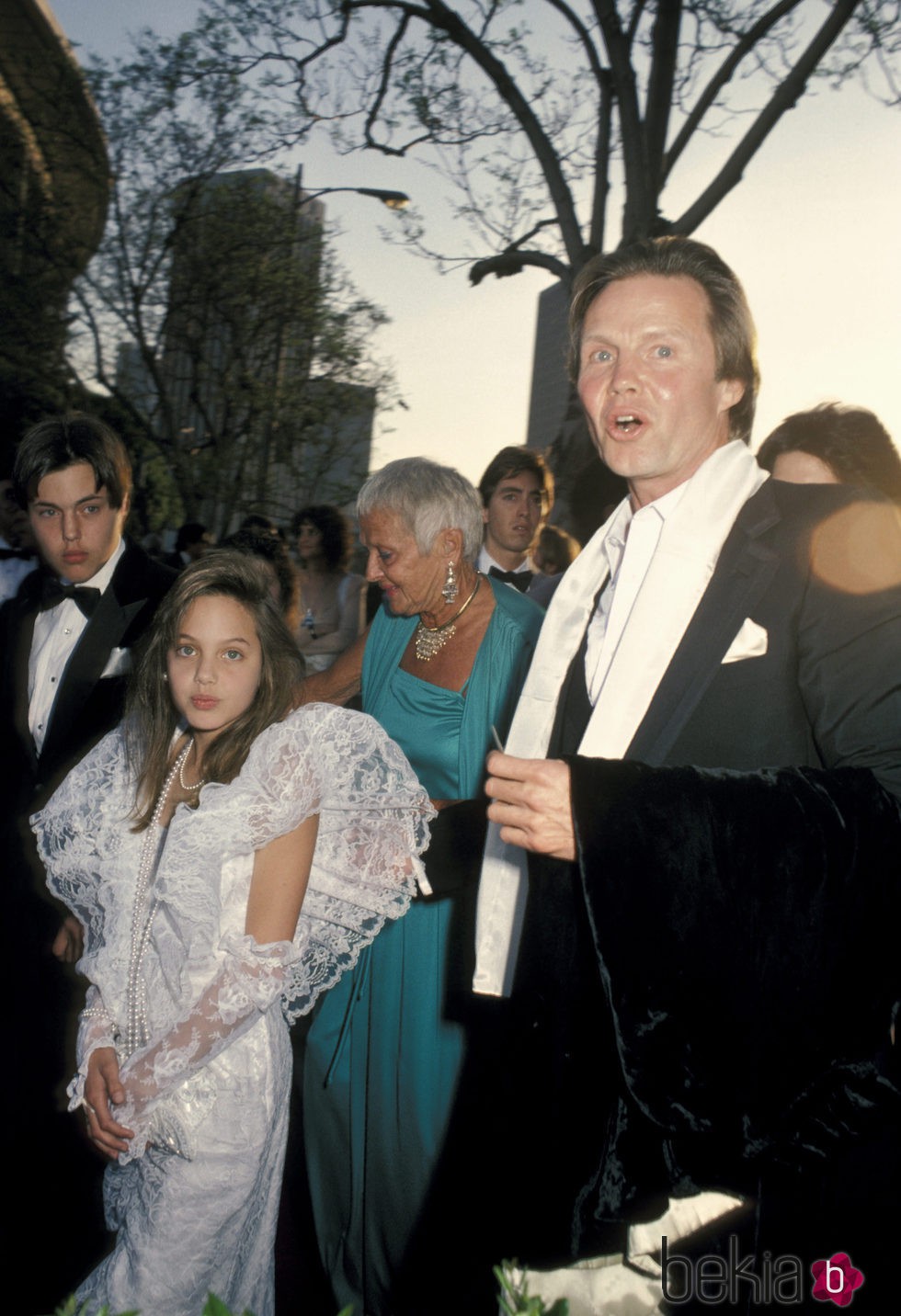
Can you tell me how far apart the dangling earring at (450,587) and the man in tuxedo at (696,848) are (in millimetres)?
1213

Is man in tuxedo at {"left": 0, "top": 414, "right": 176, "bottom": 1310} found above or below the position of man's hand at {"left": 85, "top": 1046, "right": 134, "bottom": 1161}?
above

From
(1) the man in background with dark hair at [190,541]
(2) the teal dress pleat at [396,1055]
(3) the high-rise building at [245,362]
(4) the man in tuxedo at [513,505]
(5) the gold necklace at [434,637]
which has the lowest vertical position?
(2) the teal dress pleat at [396,1055]

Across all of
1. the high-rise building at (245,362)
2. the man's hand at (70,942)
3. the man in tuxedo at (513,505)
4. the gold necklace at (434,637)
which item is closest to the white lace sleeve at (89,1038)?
the man's hand at (70,942)

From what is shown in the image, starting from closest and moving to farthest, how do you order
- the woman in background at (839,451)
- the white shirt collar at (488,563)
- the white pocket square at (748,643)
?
the white pocket square at (748,643) → the woman in background at (839,451) → the white shirt collar at (488,563)

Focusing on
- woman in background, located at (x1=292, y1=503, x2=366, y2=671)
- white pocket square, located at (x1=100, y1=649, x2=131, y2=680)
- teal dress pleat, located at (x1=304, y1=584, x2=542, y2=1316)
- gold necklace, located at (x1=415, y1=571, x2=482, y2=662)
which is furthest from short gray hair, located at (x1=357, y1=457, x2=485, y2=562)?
woman in background, located at (x1=292, y1=503, x2=366, y2=671)

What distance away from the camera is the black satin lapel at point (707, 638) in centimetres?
150

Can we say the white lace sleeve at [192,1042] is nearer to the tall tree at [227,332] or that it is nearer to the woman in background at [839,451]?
the woman in background at [839,451]

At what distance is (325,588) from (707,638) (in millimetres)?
5244

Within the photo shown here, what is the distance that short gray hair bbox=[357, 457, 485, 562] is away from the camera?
2994 mm

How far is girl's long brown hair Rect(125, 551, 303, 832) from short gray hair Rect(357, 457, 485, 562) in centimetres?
66

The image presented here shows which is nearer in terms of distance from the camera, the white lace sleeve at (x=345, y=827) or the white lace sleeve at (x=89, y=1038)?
the white lace sleeve at (x=89, y=1038)

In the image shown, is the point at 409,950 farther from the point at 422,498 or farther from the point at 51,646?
the point at 51,646

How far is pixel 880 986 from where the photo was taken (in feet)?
4.41

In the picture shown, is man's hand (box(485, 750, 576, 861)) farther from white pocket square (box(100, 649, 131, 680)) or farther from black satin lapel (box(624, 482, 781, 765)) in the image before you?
white pocket square (box(100, 649, 131, 680))
